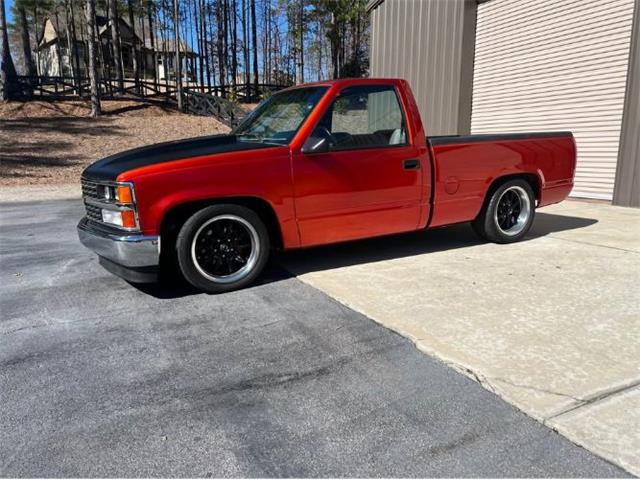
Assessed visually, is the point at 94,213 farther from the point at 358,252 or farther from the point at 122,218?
the point at 358,252

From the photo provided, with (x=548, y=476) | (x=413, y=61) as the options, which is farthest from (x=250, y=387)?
(x=413, y=61)

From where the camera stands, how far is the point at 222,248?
4.64 m

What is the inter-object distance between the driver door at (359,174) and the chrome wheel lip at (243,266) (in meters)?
0.44

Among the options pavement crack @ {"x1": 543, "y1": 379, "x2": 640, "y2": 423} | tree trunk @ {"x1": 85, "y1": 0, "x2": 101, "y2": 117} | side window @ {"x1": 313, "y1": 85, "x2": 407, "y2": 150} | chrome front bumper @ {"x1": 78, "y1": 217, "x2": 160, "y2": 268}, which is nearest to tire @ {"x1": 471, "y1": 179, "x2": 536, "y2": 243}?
side window @ {"x1": 313, "y1": 85, "x2": 407, "y2": 150}

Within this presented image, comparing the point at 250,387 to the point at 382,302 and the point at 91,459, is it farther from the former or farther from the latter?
the point at 382,302

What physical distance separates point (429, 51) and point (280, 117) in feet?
30.3

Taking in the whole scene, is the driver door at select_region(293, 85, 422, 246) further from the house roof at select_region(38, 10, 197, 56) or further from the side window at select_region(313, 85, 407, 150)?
the house roof at select_region(38, 10, 197, 56)

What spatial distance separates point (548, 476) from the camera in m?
2.20

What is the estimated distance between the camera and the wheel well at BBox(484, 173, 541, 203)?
6.14 meters

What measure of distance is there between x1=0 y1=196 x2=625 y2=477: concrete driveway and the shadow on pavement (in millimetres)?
392

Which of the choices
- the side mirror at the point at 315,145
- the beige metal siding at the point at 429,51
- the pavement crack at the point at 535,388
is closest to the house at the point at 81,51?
the beige metal siding at the point at 429,51

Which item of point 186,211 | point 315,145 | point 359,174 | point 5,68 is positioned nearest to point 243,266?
point 186,211

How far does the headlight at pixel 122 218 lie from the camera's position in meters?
4.16

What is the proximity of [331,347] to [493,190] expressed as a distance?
356cm
